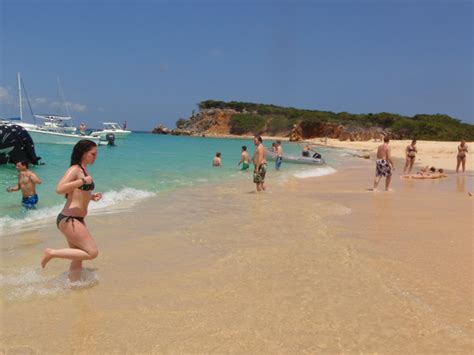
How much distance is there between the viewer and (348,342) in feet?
10.5

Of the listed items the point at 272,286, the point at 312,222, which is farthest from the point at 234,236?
the point at 272,286

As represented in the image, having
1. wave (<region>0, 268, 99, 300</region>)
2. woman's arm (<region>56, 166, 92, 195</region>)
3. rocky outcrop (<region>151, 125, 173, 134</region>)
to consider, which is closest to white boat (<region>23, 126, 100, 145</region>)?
wave (<region>0, 268, 99, 300</region>)

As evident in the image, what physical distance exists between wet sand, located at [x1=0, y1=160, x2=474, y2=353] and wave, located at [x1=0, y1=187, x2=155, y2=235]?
67 centimetres

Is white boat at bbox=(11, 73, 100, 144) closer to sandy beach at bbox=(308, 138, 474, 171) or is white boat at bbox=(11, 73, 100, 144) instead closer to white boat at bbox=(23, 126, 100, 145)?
white boat at bbox=(23, 126, 100, 145)

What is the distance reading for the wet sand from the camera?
3254 millimetres

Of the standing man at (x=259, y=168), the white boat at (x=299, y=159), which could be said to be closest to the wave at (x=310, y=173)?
the white boat at (x=299, y=159)

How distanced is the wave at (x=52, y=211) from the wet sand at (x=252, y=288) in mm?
665

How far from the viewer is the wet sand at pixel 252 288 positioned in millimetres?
3254

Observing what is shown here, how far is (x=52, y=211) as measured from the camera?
8820 millimetres

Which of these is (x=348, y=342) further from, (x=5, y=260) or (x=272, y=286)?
(x=5, y=260)

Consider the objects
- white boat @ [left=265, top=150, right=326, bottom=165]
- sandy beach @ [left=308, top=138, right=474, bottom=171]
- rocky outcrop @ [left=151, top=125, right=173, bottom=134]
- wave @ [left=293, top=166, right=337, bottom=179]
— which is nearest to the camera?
wave @ [left=293, top=166, right=337, bottom=179]

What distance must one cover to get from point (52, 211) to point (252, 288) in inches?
232

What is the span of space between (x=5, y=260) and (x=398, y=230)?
541cm

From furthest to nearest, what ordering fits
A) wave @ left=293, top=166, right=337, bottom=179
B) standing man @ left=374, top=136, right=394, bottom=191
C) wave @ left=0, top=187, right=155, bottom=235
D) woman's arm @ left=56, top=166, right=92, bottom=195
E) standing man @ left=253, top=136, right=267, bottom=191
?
1. wave @ left=293, top=166, right=337, bottom=179
2. standing man @ left=374, top=136, right=394, bottom=191
3. standing man @ left=253, top=136, right=267, bottom=191
4. wave @ left=0, top=187, right=155, bottom=235
5. woman's arm @ left=56, top=166, right=92, bottom=195
